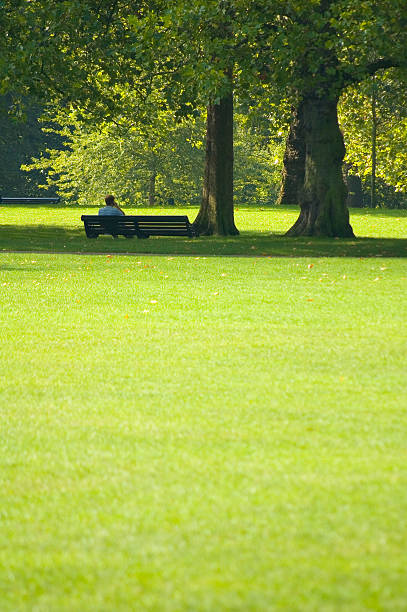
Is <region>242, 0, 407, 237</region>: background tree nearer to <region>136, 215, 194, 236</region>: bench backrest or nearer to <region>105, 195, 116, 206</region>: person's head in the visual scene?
<region>136, 215, 194, 236</region>: bench backrest

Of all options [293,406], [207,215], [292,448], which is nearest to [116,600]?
[292,448]

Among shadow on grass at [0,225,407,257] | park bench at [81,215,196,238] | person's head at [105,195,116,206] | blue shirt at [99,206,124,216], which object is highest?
person's head at [105,195,116,206]

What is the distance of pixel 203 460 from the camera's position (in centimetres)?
548

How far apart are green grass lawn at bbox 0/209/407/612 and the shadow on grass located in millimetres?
11013

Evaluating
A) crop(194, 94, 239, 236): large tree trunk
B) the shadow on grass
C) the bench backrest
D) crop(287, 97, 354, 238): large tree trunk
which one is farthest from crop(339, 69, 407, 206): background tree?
the shadow on grass

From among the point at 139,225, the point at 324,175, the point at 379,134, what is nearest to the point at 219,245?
the point at 139,225

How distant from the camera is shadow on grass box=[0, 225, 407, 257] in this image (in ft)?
75.8

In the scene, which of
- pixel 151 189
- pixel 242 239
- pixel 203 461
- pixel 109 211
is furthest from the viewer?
pixel 151 189

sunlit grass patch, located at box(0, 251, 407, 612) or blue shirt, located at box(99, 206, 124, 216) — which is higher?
blue shirt, located at box(99, 206, 124, 216)

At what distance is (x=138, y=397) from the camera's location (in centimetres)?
715

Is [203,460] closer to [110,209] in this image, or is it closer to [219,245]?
[219,245]

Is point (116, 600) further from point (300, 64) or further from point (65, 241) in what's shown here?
point (65, 241)

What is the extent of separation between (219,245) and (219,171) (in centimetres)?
414

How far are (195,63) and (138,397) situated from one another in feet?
59.5
